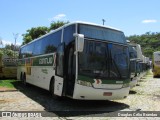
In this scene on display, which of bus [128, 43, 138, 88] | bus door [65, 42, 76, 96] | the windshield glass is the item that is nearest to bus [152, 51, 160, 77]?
bus [128, 43, 138, 88]

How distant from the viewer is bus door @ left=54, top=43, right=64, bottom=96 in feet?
42.2

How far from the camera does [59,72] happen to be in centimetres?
1321

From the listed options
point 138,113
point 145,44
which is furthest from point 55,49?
point 145,44

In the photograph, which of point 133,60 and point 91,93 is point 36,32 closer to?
point 133,60

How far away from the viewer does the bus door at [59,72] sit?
42.2 feet

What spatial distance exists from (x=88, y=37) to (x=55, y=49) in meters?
3.10

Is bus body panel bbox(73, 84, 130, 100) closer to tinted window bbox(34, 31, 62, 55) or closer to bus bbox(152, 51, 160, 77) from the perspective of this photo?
tinted window bbox(34, 31, 62, 55)

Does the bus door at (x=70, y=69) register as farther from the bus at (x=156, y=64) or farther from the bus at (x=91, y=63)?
the bus at (x=156, y=64)

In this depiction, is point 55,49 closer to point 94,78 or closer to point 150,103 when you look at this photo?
point 94,78

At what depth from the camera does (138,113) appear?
10789 millimetres

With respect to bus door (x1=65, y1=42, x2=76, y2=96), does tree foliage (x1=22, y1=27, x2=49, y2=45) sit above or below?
above

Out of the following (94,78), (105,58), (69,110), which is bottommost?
(69,110)

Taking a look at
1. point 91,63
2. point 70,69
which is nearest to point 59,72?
point 70,69

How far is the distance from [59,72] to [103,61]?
2177mm
